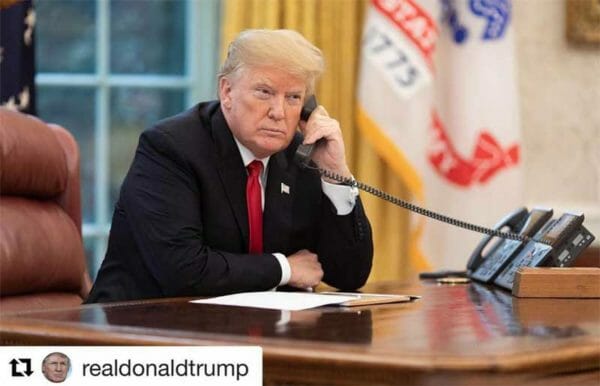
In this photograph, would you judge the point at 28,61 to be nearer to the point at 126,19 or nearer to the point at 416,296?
the point at 126,19

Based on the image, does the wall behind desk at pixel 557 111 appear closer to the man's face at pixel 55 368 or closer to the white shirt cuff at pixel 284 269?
the white shirt cuff at pixel 284 269

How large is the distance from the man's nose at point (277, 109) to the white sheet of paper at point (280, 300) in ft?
2.05

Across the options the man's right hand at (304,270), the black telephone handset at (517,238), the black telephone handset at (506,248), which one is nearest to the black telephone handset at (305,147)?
the black telephone handset at (517,238)

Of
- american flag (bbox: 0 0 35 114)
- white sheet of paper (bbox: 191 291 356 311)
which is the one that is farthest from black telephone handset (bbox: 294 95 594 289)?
american flag (bbox: 0 0 35 114)

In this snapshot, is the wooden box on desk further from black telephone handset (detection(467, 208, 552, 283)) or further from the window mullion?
the window mullion

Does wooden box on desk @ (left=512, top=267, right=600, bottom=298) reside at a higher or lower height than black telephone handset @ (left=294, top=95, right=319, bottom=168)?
lower

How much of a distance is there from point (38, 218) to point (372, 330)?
171 centimetres

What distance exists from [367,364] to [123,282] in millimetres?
1506

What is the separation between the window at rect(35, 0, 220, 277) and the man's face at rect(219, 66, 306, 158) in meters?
1.86

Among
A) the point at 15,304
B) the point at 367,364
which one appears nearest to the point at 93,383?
the point at 367,364

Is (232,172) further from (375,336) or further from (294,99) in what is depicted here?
(375,336)

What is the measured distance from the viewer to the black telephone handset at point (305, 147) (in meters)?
2.92

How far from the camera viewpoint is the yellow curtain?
4.38 metres

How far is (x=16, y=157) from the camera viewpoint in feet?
10.4
